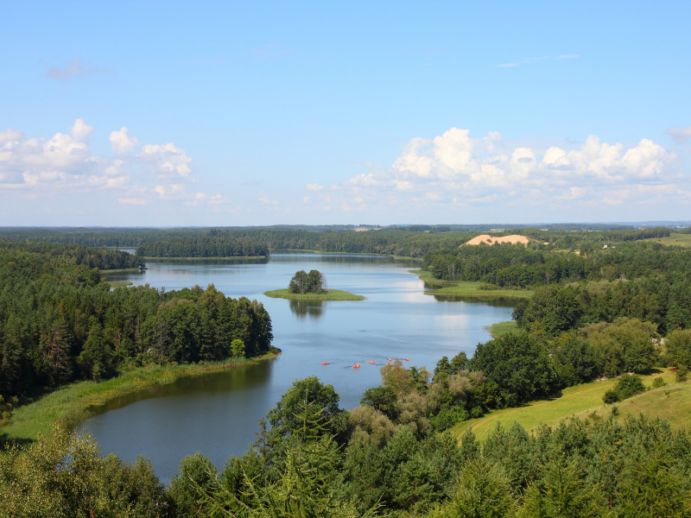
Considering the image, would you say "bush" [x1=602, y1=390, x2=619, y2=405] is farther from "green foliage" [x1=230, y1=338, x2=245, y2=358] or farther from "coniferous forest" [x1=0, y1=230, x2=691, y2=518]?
"green foliage" [x1=230, y1=338, x2=245, y2=358]

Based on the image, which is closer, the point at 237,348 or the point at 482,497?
the point at 482,497

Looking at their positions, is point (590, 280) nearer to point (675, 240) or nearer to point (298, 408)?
point (298, 408)

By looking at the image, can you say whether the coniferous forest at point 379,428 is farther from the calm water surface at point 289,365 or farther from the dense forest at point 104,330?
the calm water surface at point 289,365

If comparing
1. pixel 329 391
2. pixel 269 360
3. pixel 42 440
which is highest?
pixel 42 440

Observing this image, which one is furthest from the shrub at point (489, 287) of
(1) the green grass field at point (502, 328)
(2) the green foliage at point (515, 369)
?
(2) the green foliage at point (515, 369)

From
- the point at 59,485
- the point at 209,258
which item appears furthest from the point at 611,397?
the point at 209,258

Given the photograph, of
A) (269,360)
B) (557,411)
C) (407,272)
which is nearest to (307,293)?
(269,360)

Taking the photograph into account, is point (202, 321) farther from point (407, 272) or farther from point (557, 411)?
point (407, 272)
